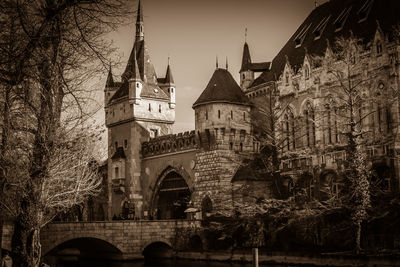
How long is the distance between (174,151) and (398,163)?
1800 centimetres

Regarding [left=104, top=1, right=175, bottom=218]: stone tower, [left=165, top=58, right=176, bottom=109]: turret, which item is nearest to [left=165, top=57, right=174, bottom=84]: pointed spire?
[left=165, top=58, right=176, bottom=109]: turret

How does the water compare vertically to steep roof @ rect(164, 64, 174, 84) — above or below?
below

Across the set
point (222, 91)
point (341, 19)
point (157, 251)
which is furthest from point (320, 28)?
point (157, 251)

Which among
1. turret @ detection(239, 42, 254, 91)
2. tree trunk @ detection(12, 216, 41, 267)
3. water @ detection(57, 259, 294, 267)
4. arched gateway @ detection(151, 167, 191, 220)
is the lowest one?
water @ detection(57, 259, 294, 267)

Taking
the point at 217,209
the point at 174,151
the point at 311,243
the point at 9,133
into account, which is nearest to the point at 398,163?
the point at 311,243

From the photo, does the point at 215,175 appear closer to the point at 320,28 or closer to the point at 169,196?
the point at 169,196

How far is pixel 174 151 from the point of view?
141ft

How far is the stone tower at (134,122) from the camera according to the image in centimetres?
4625

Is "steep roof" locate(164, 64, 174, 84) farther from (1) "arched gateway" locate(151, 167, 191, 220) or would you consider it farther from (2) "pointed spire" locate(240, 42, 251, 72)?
(2) "pointed spire" locate(240, 42, 251, 72)

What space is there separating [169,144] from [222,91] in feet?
23.5

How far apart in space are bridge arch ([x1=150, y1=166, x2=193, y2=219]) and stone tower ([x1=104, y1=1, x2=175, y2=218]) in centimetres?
142

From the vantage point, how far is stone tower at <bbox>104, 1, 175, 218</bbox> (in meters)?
46.2

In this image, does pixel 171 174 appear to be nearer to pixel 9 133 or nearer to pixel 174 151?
pixel 174 151

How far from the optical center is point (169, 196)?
45.2 meters
